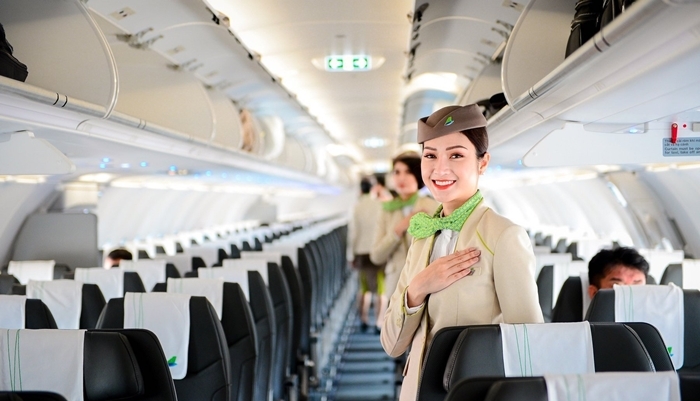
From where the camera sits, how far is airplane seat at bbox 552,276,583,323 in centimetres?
405

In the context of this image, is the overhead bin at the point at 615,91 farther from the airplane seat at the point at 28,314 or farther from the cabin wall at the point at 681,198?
the airplane seat at the point at 28,314

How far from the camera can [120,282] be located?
16.7 feet

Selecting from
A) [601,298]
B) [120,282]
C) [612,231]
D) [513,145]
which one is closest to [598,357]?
[601,298]

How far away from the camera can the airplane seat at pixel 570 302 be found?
4051 mm

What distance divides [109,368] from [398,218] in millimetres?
4791

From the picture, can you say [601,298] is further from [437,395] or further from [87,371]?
[87,371]

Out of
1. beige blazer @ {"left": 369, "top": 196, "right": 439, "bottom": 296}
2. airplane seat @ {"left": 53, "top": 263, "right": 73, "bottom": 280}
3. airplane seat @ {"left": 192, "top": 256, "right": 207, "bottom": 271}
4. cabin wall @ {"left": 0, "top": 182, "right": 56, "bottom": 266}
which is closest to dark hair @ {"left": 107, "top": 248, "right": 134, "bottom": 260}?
airplane seat @ {"left": 53, "top": 263, "right": 73, "bottom": 280}

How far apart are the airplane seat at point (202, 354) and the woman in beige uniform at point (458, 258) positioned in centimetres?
102

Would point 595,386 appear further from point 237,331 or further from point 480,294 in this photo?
point 237,331

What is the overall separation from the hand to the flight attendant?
3.83 metres

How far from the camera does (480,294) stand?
2.52 metres

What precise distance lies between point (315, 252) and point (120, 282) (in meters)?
4.57

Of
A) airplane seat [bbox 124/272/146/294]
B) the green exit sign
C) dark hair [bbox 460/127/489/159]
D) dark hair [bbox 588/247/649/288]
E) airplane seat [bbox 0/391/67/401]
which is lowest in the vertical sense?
airplane seat [bbox 0/391/67/401]

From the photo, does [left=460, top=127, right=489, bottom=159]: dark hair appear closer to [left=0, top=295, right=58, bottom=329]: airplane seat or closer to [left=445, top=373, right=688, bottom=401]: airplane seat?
[left=445, top=373, right=688, bottom=401]: airplane seat
